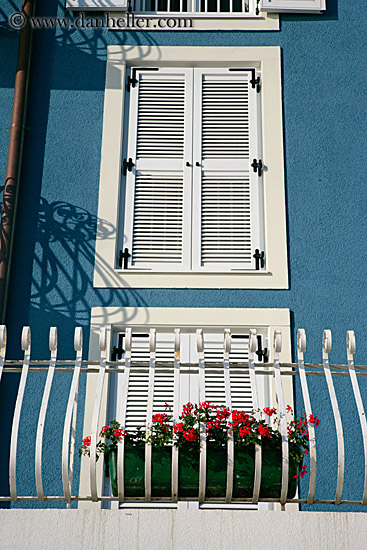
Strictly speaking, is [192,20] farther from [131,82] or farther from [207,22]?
[131,82]

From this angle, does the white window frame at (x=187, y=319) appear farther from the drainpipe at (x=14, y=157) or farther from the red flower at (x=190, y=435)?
the red flower at (x=190, y=435)

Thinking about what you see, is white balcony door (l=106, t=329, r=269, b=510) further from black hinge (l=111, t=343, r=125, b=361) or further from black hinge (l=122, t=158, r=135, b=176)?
black hinge (l=122, t=158, r=135, b=176)

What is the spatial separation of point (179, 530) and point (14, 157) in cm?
406

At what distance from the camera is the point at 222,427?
409cm

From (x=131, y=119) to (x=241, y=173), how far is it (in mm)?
1166

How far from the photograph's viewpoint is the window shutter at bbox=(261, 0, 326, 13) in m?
7.30

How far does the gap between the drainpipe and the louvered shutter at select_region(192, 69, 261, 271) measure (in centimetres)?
159

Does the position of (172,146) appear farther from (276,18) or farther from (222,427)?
(222,427)

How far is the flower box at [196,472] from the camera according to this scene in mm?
4031

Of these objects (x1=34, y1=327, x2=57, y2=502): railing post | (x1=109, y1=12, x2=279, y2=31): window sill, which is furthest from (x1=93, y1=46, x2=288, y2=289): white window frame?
(x1=34, y1=327, x2=57, y2=502): railing post

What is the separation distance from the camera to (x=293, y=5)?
733 centimetres

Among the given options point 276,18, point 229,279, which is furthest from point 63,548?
point 276,18

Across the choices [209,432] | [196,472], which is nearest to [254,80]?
[209,432]

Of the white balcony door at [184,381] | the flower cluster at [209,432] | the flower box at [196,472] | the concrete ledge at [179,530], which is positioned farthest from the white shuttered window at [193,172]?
the concrete ledge at [179,530]
